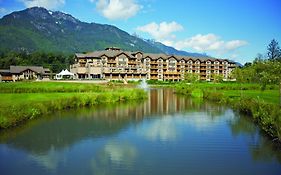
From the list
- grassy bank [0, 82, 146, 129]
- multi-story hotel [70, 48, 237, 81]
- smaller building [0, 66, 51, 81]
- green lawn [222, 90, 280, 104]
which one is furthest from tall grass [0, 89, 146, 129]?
multi-story hotel [70, 48, 237, 81]

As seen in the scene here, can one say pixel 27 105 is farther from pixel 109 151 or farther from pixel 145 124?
pixel 109 151

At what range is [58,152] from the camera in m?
21.8

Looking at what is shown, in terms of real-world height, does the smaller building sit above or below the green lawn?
above

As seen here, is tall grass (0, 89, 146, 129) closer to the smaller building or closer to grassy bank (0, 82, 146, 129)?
grassy bank (0, 82, 146, 129)

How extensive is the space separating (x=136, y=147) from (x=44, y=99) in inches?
918

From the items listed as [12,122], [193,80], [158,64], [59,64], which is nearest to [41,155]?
[12,122]

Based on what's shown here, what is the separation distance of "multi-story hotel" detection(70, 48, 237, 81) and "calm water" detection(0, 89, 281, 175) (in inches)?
3300

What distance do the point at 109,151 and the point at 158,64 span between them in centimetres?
11527

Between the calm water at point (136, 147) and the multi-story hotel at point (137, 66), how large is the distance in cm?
8381

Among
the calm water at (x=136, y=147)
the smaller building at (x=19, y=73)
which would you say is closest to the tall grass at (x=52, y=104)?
the calm water at (x=136, y=147)

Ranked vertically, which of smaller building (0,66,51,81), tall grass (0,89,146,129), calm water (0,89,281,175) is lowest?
calm water (0,89,281,175)

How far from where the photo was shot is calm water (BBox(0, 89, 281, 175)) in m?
18.4

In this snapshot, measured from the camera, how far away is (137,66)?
127688 mm

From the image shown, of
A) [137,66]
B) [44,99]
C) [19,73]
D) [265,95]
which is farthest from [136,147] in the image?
[137,66]
